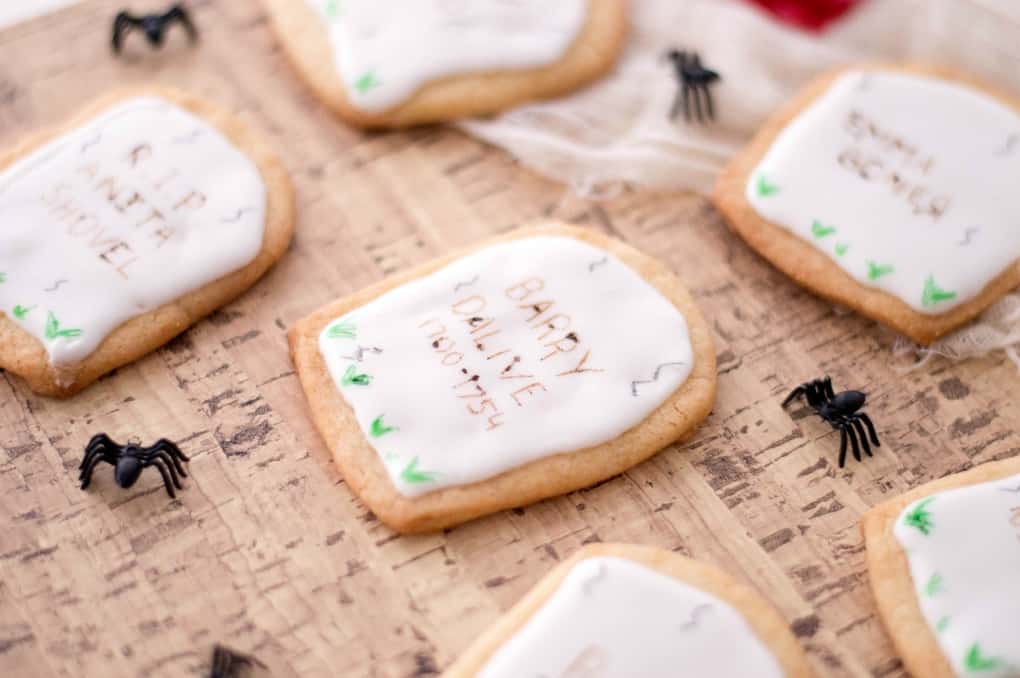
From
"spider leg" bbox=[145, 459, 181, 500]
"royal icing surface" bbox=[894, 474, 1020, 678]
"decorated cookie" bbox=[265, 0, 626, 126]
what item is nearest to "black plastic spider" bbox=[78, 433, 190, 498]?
"spider leg" bbox=[145, 459, 181, 500]

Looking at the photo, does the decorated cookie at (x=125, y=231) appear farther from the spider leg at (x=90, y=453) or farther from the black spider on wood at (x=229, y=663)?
the black spider on wood at (x=229, y=663)

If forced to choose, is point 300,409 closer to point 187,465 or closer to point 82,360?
point 187,465

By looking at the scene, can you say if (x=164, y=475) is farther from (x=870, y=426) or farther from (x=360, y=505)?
(x=870, y=426)

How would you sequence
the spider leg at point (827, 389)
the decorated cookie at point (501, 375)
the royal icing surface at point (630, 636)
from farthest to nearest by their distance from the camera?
the spider leg at point (827, 389), the decorated cookie at point (501, 375), the royal icing surface at point (630, 636)

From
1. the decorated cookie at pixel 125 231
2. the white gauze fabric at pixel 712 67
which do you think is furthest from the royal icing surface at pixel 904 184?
the decorated cookie at pixel 125 231

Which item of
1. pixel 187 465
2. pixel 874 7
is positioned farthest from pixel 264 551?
pixel 874 7

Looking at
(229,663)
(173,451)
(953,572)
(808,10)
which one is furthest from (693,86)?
(229,663)
